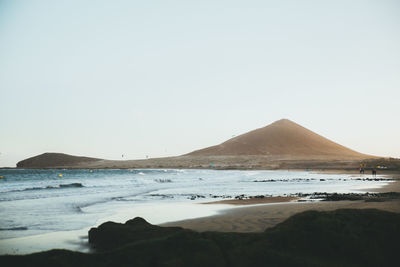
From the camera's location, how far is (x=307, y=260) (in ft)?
14.8

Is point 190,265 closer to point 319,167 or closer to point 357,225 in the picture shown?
point 357,225

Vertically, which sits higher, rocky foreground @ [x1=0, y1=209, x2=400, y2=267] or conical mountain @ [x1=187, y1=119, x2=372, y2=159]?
conical mountain @ [x1=187, y1=119, x2=372, y2=159]

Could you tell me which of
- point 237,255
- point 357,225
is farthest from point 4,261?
point 357,225

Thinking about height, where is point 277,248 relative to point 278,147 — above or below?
below

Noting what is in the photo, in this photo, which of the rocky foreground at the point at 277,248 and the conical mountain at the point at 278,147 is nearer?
the rocky foreground at the point at 277,248

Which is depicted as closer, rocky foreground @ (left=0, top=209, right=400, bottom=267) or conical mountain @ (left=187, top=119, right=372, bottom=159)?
rocky foreground @ (left=0, top=209, right=400, bottom=267)

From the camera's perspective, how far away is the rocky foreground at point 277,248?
4484mm

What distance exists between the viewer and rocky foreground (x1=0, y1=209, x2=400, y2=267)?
4.48m

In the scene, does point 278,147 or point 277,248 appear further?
point 278,147

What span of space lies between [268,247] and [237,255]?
1.58 feet

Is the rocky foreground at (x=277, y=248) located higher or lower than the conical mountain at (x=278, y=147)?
lower

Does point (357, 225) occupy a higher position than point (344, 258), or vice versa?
point (357, 225)

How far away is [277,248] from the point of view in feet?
15.7

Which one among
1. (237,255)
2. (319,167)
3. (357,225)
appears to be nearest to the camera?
(237,255)
